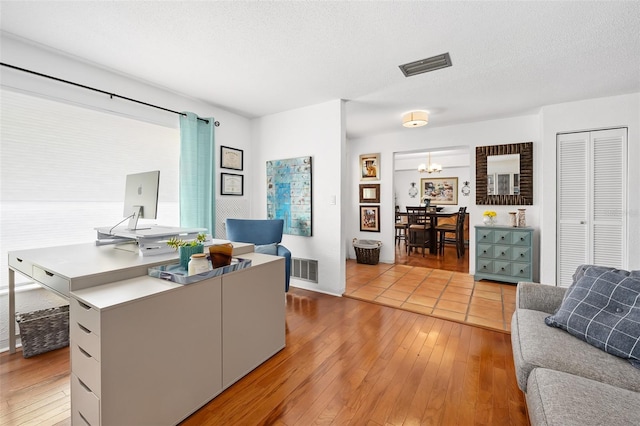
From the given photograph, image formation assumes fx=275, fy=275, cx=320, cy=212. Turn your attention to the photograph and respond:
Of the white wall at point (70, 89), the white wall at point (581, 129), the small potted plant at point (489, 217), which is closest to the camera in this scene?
the white wall at point (70, 89)

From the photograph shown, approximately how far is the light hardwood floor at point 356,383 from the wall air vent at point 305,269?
113 cm

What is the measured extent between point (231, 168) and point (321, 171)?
4.28 feet

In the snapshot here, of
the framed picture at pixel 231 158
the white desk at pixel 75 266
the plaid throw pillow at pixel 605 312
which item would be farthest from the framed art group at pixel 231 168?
the plaid throw pillow at pixel 605 312

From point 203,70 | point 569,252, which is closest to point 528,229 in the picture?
point 569,252

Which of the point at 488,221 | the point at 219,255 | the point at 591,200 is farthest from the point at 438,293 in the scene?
the point at 219,255

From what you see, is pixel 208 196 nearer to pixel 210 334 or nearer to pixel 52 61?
pixel 52 61

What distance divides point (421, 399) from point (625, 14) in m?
2.81

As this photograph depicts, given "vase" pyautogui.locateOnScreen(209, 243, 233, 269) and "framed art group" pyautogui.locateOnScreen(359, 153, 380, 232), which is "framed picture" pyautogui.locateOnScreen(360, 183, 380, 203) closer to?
"framed art group" pyautogui.locateOnScreen(359, 153, 380, 232)

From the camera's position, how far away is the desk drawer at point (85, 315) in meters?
1.15

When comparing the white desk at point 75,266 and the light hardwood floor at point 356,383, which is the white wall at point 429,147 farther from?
the white desk at point 75,266

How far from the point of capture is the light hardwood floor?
1.49m

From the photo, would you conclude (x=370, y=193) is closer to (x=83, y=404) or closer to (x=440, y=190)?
(x=440, y=190)

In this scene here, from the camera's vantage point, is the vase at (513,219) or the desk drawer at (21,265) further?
the vase at (513,219)

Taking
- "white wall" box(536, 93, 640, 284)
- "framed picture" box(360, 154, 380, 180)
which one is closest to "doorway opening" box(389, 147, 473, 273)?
"framed picture" box(360, 154, 380, 180)
